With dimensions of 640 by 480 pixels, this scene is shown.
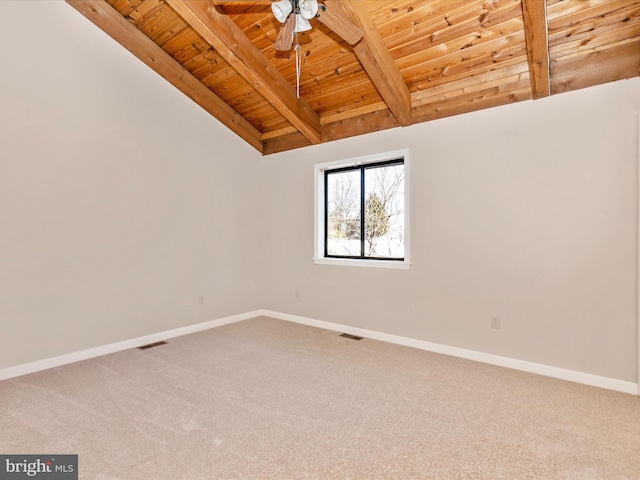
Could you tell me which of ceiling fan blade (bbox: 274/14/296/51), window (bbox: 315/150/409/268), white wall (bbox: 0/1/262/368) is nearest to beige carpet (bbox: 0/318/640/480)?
white wall (bbox: 0/1/262/368)

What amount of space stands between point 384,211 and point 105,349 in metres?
3.42

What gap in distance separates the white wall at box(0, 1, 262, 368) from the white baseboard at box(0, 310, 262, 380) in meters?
0.06

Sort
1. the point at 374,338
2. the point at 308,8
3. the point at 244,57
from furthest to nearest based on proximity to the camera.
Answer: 1. the point at 374,338
2. the point at 244,57
3. the point at 308,8

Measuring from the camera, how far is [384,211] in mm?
4152

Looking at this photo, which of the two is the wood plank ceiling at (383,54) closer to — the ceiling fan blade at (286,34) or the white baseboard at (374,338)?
the ceiling fan blade at (286,34)

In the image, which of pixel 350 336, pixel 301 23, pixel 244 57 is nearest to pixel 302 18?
pixel 301 23

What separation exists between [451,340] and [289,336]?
1.82 m

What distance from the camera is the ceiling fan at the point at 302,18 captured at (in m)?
2.20

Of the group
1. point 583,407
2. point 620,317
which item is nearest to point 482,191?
point 620,317

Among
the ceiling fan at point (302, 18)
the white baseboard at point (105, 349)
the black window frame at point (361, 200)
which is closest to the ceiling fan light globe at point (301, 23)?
the ceiling fan at point (302, 18)

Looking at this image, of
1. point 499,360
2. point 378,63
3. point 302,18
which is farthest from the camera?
point 499,360

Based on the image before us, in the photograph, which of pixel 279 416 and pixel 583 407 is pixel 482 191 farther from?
pixel 279 416

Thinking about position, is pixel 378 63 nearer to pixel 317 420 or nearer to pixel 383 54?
pixel 383 54

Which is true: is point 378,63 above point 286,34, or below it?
above
